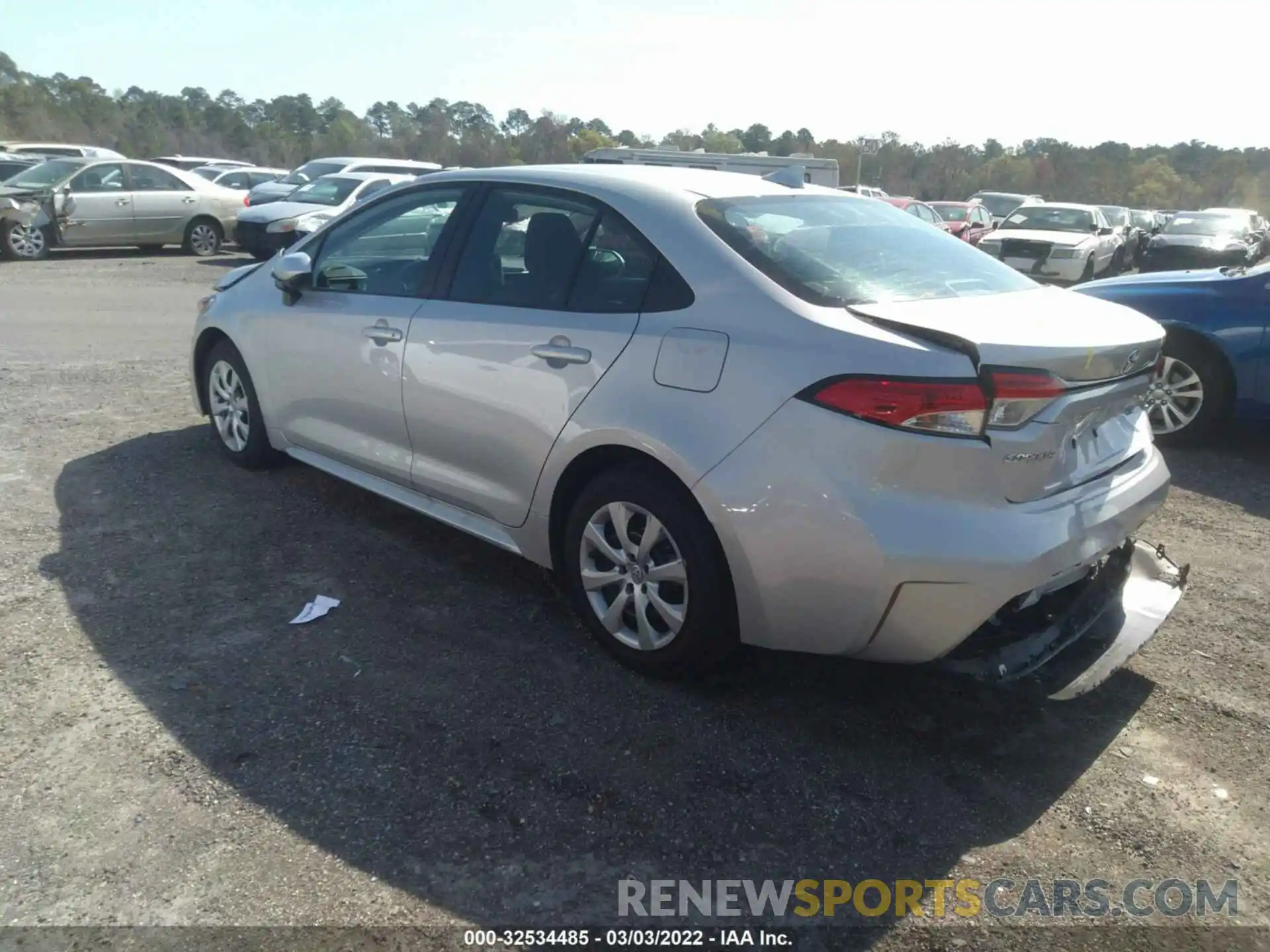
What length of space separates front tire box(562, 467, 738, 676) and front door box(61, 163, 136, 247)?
15344mm

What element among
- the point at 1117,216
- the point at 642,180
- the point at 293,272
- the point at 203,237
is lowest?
the point at 203,237

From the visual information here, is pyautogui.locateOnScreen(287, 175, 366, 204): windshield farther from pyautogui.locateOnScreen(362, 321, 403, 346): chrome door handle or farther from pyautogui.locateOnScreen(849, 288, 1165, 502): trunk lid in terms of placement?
pyautogui.locateOnScreen(849, 288, 1165, 502): trunk lid

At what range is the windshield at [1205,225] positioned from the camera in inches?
809

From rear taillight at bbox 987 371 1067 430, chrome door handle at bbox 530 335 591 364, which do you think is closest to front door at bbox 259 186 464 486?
chrome door handle at bbox 530 335 591 364

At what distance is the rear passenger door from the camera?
3492 millimetres

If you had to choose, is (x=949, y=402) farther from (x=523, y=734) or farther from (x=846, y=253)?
(x=523, y=734)

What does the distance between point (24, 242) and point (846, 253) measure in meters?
16.1

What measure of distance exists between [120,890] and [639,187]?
2.73 meters

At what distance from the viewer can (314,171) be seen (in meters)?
19.2

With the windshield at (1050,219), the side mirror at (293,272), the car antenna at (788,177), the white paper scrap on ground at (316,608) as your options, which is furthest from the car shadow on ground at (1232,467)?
the windshield at (1050,219)

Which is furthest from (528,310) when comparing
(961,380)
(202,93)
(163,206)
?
(202,93)

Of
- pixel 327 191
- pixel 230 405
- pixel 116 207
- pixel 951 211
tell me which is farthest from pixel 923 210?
pixel 230 405

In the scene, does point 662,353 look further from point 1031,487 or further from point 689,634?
point 1031,487

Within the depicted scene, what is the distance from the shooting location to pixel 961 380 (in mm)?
2756
